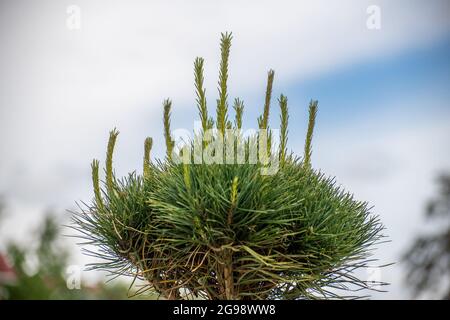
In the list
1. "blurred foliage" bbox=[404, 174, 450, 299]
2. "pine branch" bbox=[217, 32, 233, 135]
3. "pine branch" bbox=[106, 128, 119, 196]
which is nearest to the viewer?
"pine branch" bbox=[217, 32, 233, 135]

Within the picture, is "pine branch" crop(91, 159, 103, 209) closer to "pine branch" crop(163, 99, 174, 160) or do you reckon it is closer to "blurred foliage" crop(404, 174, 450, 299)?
"pine branch" crop(163, 99, 174, 160)

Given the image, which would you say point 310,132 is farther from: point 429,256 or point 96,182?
point 429,256

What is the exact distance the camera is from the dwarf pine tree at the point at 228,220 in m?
0.61

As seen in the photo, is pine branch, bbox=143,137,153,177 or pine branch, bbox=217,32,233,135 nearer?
pine branch, bbox=217,32,233,135

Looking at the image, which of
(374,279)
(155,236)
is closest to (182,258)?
(155,236)

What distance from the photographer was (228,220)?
0.61 meters

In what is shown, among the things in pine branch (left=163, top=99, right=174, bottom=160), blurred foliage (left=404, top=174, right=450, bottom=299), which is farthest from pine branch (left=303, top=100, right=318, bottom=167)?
blurred foliage (left=404, top=174, right=450, bottom=299)

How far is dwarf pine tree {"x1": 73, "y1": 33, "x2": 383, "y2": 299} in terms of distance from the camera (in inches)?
24.0

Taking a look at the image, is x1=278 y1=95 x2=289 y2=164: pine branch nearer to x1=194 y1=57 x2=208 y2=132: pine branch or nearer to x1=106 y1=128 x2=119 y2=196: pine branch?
x1=194 y1=57 x2=208 y2=132: pine branch

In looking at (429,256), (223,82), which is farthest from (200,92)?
(429,256)

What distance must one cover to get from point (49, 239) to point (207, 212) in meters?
1.55

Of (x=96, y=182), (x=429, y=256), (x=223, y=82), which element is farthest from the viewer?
(x=429, y=256)

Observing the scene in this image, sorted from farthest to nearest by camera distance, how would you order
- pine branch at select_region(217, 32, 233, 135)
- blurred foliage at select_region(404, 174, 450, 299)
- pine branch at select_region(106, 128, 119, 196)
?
blurred foliage at select_region(404, 174, 450, 299) → pine branch at select_region(106, 128, 119, 196) → pine branch at select_region(217, 32, 233, 135)

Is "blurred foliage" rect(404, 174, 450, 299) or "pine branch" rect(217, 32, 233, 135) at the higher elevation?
"pine branch" rect(217, 32, 233, 135)
